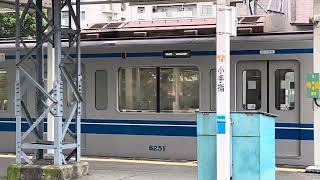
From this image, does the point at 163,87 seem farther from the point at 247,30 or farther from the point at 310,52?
the point at 310,52

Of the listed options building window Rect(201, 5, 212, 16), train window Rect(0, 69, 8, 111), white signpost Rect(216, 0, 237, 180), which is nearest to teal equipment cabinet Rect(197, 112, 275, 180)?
white signpost Rect(216, 0, 237, 180)

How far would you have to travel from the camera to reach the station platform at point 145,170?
34.1ft

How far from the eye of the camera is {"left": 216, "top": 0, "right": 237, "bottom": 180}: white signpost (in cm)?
754

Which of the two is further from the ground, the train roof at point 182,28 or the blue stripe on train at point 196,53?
the train roof at point 182,28

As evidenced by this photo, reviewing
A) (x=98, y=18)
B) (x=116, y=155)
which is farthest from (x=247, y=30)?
(x=98, y=18)

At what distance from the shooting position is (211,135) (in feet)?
Result: 25.6

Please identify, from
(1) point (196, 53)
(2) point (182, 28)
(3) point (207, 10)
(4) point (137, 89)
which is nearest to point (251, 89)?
(1) point (196, 53)

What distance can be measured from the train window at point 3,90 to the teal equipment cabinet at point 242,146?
8025mm

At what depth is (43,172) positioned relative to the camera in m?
9.76

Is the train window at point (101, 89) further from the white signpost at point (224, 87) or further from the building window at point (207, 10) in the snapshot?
the building window at point (207, 10)

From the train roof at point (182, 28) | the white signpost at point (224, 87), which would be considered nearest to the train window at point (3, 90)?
the train roof at point (182, 28)

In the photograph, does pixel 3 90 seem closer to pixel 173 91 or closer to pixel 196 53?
pixel 173 91

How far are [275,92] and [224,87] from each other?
15.6 feet

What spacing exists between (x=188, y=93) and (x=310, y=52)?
2.77 meters
